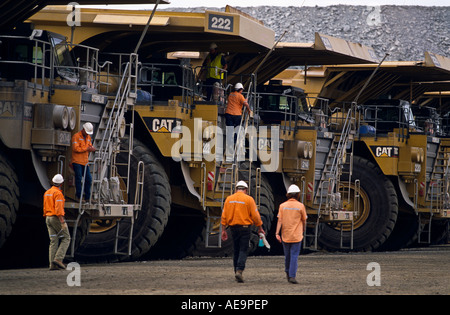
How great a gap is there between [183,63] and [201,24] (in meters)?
0.76

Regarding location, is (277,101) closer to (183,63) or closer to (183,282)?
(183,63)

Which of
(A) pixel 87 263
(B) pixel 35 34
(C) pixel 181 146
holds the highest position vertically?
(B) pixel 35 34

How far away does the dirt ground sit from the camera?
12562mm

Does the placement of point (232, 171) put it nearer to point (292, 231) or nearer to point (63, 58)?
point (63, 58)

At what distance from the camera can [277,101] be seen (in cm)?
2461

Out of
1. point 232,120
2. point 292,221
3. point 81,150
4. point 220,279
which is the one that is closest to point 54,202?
point 81,150

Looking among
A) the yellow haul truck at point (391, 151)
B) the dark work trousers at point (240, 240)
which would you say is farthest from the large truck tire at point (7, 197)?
the yellow haul truck at point (391, 151)

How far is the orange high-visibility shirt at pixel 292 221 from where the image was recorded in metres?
14.2

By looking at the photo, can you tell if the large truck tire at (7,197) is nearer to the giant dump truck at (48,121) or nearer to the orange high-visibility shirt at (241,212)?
the giant dump truck at (48,121)

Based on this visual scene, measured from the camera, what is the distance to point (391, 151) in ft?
85.5

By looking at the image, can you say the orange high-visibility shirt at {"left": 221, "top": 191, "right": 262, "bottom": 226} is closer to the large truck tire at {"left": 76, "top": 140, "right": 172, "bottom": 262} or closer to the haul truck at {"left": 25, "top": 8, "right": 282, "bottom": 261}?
the haul truck at {"left": 25, "top": 8, "right": 282, "bottom": 261}
